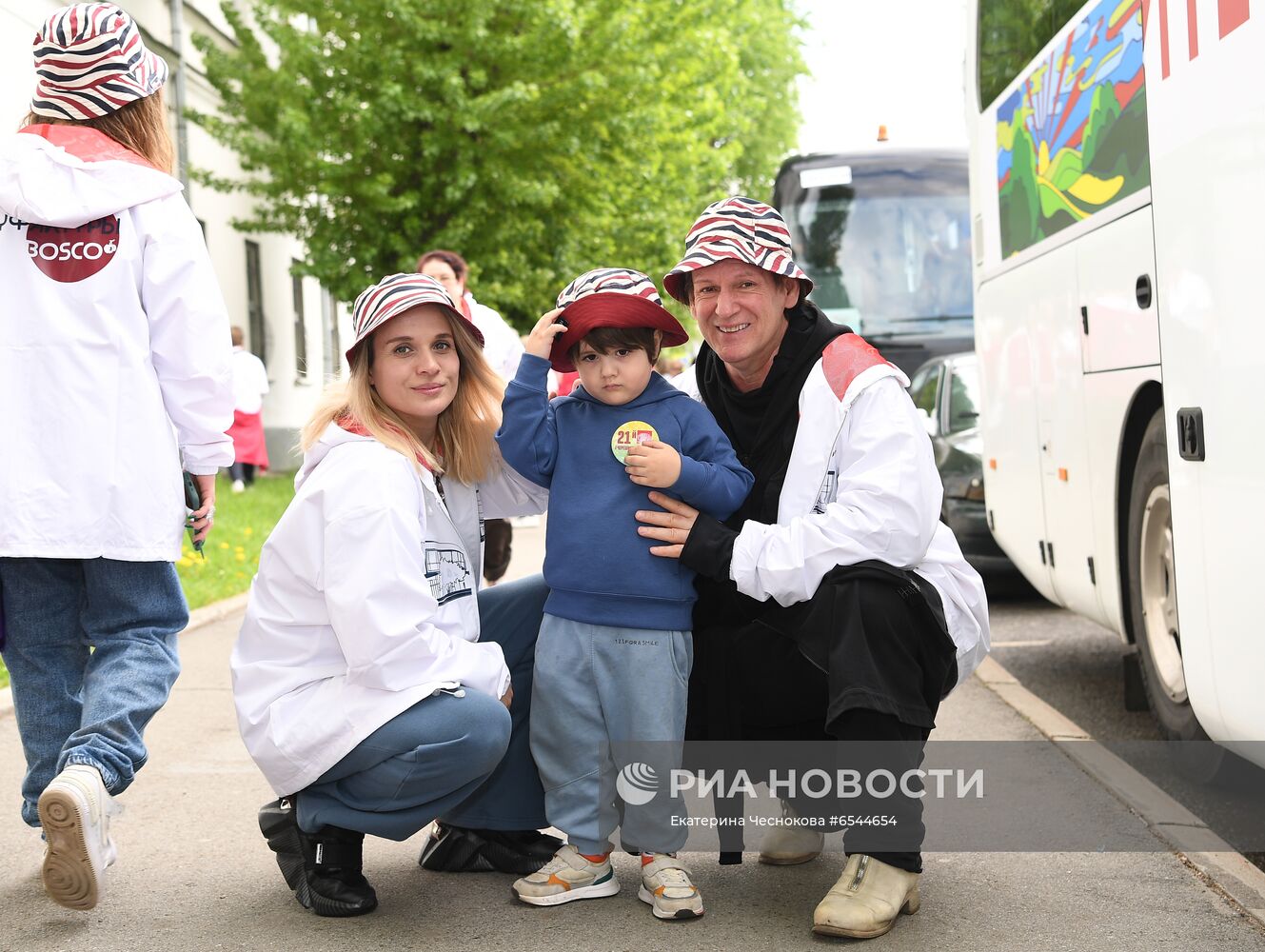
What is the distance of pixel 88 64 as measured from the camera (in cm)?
391

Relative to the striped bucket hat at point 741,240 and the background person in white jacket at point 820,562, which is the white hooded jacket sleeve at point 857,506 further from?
the striped bucket hat at point 741,240

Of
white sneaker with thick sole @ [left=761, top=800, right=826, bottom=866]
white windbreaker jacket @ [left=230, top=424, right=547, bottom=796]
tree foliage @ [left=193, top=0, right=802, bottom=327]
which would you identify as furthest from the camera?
tree foliage @ [left=193, top=0, right=802, bottom=327]

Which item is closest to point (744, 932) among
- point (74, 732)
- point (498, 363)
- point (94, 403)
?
point (74, 732)

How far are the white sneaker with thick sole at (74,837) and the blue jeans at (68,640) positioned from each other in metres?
0.42

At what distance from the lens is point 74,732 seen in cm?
385

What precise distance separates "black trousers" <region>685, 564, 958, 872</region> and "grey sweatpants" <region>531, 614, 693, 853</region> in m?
0.22

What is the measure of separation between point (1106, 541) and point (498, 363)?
10.9ft

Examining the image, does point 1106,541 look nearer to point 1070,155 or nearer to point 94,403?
point 1070,155

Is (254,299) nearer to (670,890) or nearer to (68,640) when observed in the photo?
(68,640)

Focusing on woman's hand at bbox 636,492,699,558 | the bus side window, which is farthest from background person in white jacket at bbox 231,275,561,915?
the bus side window

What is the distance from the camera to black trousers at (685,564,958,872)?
3602 mm

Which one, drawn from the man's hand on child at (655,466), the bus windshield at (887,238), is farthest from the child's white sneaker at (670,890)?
the bus windshield at (887,238)

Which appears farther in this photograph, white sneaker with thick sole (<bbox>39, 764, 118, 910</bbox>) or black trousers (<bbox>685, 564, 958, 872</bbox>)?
black trousers (<bbox>685, 564, 958, 872</bbox>)

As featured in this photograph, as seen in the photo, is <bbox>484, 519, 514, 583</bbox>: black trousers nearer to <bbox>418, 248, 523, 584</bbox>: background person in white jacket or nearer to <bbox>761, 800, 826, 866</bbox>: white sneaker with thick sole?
<bbox>418, 248, 523, 584</bbox>: background person in white jacket
